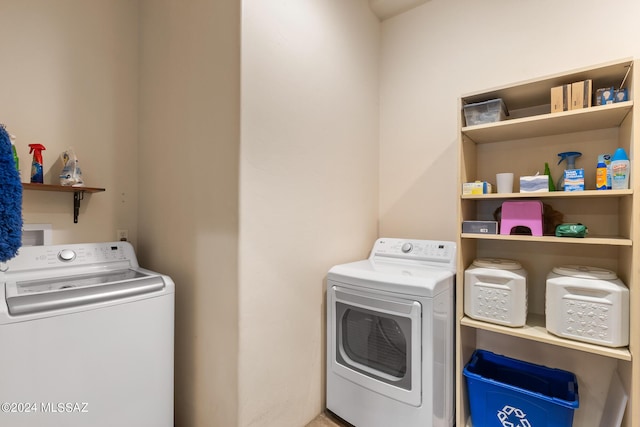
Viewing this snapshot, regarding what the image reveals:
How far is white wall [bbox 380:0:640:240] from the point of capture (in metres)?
1.64

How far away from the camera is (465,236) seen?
1.60 metres

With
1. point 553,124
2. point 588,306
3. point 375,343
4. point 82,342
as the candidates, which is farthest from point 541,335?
point 82,342

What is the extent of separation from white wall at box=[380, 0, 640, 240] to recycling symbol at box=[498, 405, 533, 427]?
957 mm

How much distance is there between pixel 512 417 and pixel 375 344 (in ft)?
2.36

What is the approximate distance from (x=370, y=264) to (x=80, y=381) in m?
1.50

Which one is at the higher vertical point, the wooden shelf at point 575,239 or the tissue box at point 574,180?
the tissue box at point 574,180

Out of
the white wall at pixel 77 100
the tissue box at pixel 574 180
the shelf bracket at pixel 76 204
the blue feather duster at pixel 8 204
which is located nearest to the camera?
the blue feather duster at pixel 8 204

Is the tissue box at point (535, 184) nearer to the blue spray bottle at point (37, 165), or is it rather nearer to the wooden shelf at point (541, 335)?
the wooden shelf at point (541, 335)

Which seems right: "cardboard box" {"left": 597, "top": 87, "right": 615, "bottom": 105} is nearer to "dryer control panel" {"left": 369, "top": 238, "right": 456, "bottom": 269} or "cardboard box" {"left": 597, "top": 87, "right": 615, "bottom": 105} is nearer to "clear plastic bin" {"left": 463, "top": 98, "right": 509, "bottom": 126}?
"clear plastic bin" {"left": 463, "top": 98, "right": 509, "bottom": 126}

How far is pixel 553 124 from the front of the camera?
4.99 ft

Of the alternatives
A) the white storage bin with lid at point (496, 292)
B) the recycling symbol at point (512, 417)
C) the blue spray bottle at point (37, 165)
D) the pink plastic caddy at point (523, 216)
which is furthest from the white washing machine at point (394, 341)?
the blue spray bottle at point (37, 165)

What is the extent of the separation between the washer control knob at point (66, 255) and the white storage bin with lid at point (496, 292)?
200 cm

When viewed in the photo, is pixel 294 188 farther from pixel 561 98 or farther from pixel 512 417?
pixel 512 417

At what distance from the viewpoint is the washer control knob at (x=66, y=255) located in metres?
1.53
